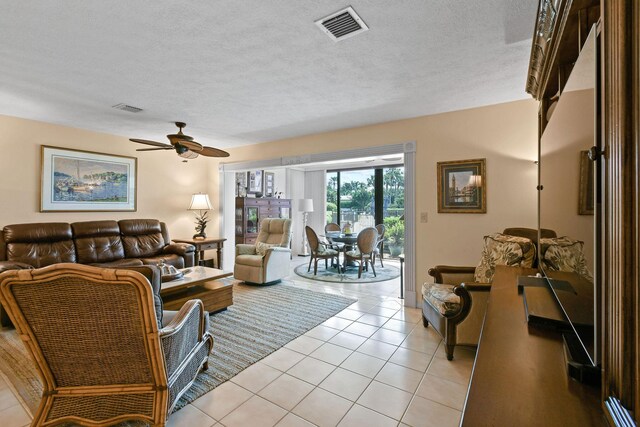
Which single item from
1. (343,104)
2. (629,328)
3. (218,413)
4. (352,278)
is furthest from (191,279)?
(629,328)

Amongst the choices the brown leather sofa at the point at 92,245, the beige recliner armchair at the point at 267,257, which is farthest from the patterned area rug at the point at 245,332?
the brown leather sofa at the point at 92,245

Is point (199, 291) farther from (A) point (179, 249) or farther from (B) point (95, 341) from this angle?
(B) point (95, 341)

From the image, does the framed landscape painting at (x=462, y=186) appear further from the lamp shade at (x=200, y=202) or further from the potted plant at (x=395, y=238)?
the lamp shade at (x=200, y=202)

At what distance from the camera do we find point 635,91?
1.69 ft

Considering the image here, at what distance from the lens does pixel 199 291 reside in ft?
11.2

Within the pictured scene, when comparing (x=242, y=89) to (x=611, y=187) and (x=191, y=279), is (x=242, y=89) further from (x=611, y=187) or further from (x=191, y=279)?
(x=611, y=187)

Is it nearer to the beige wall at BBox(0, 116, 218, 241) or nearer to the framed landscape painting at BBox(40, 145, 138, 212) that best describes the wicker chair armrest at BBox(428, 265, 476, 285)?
the beige wall at BBox(0, 116, 218, 241)

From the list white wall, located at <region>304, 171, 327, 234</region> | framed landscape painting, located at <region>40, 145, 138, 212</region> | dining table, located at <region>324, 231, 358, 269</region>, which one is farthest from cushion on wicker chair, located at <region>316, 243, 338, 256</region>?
framed landscape painting, located at <region>40, 145, 138, 212</region>

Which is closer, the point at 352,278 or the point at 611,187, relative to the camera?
the point at 611,187

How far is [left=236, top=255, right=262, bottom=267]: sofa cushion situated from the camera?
186 inches

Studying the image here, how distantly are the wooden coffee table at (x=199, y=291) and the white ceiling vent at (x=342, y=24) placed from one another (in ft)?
8.83

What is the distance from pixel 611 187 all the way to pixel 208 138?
5.30 meters

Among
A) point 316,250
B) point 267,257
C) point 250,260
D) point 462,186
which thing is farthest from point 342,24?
point 316,250

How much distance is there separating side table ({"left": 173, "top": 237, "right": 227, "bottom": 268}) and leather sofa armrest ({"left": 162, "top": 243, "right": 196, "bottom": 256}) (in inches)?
11.8
